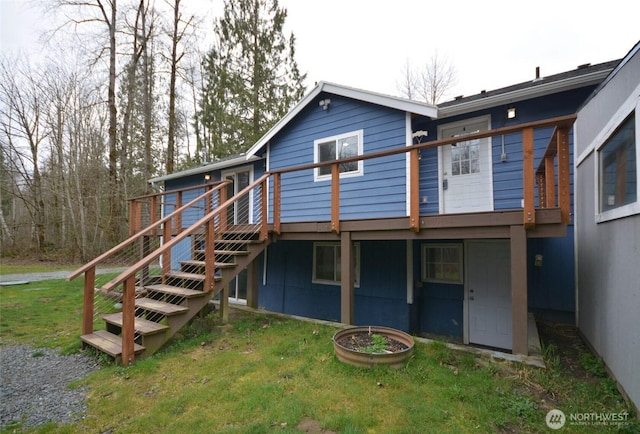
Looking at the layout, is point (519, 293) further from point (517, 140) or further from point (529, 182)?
point (517, 140)

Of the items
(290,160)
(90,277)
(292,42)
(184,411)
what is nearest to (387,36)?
(292,42)

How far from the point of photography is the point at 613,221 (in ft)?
10.4

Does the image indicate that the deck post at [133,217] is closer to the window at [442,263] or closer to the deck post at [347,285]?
the deck post at [347,285]

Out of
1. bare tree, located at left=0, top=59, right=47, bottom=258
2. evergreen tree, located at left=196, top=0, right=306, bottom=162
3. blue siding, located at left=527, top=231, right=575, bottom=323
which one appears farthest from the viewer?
evergreen tree, located at left=196, top=0, right=306, bottom=162

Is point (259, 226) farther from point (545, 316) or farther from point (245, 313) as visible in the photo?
point (545, 316)

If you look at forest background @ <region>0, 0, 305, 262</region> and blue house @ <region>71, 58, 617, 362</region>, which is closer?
blue house @ <region>71, 58, 617, 362</region>

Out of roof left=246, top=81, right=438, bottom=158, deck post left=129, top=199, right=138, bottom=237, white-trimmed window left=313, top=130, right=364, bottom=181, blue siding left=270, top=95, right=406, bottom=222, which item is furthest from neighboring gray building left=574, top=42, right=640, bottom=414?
deck post left=129, top=199, right=138, bottom=237

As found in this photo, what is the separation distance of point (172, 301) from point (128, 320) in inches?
41.3

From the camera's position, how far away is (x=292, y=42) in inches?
628

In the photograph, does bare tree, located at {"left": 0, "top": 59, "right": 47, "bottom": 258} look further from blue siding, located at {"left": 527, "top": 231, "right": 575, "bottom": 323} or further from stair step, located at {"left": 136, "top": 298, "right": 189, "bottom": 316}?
blue siding, located at {"left": 527, "top": 231, "right": 575, "bottom": 323}

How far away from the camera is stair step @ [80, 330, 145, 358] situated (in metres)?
3.89

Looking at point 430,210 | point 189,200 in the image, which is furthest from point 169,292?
point 189,200

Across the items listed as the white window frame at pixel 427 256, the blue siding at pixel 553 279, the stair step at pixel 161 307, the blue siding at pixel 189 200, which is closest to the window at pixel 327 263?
the white window frame at pixel 427 256

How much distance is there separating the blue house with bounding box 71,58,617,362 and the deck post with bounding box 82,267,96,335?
18mm
